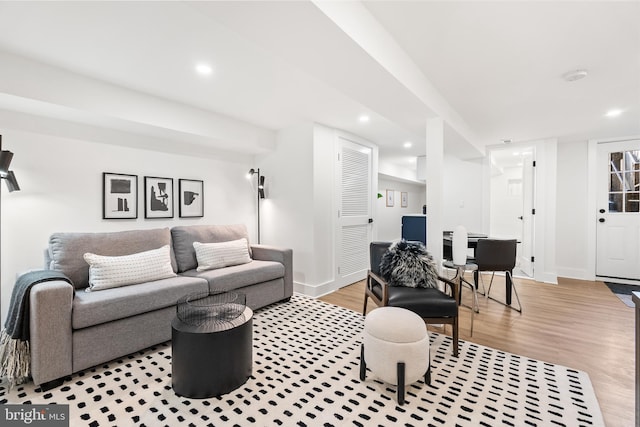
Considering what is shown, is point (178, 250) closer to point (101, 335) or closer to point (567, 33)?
point (101, 335)

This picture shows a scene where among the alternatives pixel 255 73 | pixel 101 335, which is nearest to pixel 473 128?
pixel 255 73

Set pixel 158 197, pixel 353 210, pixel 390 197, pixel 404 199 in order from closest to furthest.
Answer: pixel 158 197 → pixel 353 210 → pixel 390 197 → pixel 404 199

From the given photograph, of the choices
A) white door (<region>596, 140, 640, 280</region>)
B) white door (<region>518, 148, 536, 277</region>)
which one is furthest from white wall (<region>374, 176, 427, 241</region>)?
white door (<region>596, 140, 640, 280</region>)

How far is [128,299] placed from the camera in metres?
2.14

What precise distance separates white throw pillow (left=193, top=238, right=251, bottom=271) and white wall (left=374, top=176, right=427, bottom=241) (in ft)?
13.7

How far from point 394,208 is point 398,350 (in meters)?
6.14

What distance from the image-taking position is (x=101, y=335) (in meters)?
2.03

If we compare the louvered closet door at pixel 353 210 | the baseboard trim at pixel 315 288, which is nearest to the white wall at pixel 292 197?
the baseboard trim at pixel 315 288

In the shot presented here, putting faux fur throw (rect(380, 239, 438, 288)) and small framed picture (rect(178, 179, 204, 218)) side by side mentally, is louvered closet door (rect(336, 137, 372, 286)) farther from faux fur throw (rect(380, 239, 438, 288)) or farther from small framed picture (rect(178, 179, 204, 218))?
small framed picture (rect(178, 179, 204, 218))

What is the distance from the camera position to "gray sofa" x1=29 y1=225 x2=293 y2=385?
181cm

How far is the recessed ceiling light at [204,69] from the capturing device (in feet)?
7.42

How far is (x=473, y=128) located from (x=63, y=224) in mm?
4864

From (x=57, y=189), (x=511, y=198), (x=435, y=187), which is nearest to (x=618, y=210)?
(x=511, y=198)

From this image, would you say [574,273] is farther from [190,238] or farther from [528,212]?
[190,238]
